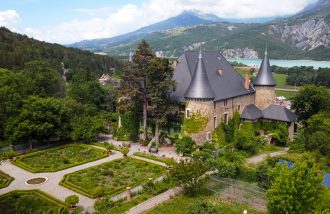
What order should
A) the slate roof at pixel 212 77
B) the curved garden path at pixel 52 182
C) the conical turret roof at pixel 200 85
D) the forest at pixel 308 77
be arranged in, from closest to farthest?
the curved garden path at pixel 52 182
the conical turret roof at pixel 200 85
the slate roof at pixel 212 77
the forest at pixel 308 77

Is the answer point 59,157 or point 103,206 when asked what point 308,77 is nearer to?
point 59,157

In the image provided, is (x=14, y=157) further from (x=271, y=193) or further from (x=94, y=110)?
(x=271, y=193)

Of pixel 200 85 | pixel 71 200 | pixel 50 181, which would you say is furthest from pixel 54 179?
pixel 200 85

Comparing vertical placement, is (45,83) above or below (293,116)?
above

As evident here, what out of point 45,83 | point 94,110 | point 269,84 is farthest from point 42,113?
point 269,84

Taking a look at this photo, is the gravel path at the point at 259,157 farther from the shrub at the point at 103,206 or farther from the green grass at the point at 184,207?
the shrub at the point at 103,206

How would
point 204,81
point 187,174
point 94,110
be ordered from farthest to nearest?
point 94,110 → point 204,81 → point 187,174

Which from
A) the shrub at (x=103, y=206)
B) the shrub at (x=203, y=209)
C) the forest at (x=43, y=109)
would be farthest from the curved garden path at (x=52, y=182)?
the shrub at (x=203, y=209)

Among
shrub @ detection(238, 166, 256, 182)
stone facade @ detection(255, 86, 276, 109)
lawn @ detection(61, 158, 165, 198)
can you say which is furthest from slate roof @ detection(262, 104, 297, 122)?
lawn @ detection(61, 158, 165, 198)
